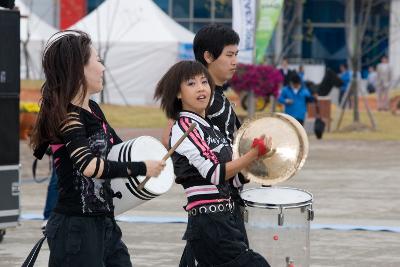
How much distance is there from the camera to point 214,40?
258 inches

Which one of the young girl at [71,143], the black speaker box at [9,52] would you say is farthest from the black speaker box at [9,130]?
the young girl at [71,143]

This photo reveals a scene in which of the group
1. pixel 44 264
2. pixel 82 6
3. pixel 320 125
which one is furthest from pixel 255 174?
pixel 82 6

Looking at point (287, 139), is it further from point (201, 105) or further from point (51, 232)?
point (51, 232)

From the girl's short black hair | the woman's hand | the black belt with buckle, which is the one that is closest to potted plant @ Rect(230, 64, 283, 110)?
the girl's short black hair

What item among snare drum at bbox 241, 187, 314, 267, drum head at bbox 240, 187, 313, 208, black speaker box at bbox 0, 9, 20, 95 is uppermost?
black speaker box at bbox 0, 9, 20, 95

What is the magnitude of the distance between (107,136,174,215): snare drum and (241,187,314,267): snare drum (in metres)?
0.69

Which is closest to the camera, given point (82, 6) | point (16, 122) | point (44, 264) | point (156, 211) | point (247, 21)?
point (44, 264)

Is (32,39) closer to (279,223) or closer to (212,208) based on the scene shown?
(212,208)

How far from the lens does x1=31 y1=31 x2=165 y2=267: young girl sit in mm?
5258

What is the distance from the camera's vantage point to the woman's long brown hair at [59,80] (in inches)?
208

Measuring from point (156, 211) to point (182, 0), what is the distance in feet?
128

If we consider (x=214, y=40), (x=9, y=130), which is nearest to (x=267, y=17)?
(x=9, y=130)

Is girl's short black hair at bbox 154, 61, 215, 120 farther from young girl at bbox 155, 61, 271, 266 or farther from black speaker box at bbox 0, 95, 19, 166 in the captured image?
black speaker box at bbox 0, 95, 19, 166

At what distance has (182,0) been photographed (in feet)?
168
